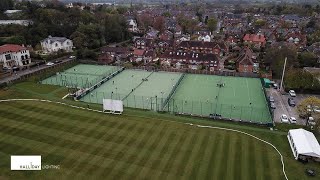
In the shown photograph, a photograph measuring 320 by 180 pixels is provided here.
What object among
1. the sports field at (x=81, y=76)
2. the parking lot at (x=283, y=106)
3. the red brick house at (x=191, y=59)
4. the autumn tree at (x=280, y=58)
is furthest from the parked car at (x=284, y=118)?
the sports field at (x=81, y=76)

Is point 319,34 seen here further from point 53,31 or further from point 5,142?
point 5,142

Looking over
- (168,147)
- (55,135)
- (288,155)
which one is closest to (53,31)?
(55,135)

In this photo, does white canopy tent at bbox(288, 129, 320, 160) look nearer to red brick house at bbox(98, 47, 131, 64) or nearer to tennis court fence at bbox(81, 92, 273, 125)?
tennis court fence at bbox(81, 92, 273, 125)

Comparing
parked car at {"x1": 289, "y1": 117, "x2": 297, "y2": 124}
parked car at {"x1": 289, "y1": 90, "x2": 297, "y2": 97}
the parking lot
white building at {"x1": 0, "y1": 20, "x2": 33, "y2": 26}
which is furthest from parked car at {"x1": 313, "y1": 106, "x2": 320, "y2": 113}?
white building at {"x1": 0, "y1": 20, "x2": 33, "y2": 26}

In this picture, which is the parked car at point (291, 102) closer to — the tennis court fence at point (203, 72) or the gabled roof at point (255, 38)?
the tennis court fence at point (203, 72)

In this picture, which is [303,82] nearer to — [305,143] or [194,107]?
[194,107]
